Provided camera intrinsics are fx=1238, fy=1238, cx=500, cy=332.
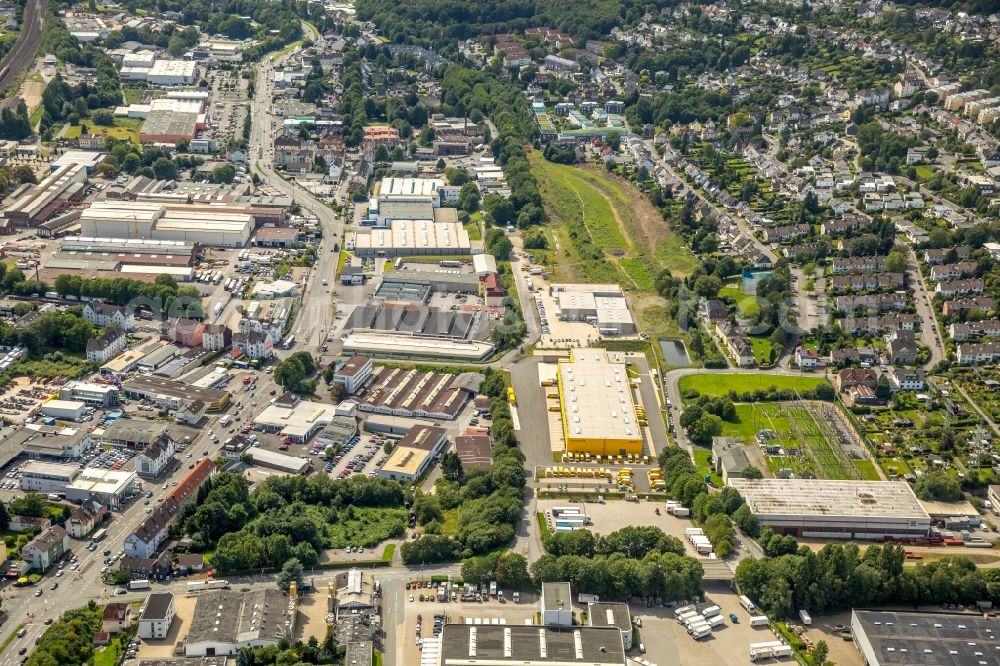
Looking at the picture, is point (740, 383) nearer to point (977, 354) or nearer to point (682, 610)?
point (977, 354)

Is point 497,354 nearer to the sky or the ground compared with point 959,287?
nearer to the ground

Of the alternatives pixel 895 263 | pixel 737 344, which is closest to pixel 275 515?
pixel 737 344

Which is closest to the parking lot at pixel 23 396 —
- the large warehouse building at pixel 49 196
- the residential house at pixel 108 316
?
the residential house at pixel 108 316

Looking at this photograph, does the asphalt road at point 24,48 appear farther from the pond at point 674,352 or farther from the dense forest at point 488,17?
the pond at point 674,352

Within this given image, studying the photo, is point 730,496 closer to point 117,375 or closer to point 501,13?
point 117,375

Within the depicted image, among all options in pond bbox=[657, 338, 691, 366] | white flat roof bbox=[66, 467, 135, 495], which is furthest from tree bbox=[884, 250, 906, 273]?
white flat roof bbox=[66, 467, 135, 495]

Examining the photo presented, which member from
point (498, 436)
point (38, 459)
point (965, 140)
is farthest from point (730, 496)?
point (965, 140)
